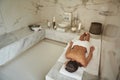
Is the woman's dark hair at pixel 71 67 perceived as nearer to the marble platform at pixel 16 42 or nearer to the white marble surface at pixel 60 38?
the white marble surface at pixel 60 38

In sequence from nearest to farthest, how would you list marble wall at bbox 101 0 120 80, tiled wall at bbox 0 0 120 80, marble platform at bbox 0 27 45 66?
1. marble wall at bbox 101 0 120 80
2. marble platform at bbox 0 27 45 66
3. tiled wall at bbox 0 0 120 80

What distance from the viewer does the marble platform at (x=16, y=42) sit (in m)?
1.58

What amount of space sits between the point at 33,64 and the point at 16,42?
1.50ft

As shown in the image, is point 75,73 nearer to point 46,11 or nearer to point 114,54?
point 114,54

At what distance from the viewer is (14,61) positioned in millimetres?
1727

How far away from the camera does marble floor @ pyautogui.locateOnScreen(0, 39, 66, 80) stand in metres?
1.47

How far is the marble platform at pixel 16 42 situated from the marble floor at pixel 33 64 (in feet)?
0.33

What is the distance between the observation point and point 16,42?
1.70 metres

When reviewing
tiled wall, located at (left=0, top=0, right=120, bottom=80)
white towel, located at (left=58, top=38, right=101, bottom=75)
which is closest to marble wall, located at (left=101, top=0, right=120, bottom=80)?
white towel, located at (left=58, top=38, right=101, bottom=75)

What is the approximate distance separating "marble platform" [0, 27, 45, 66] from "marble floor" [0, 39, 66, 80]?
10 centimetres

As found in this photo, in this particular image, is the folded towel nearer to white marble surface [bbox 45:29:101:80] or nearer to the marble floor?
white marble surface [bbox 45:29:101:80]

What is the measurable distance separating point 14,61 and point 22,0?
1.18 metres

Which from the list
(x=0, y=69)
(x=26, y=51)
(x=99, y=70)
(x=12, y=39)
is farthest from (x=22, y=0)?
(x=99, y=70)

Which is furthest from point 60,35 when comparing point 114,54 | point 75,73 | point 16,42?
point 114,54
